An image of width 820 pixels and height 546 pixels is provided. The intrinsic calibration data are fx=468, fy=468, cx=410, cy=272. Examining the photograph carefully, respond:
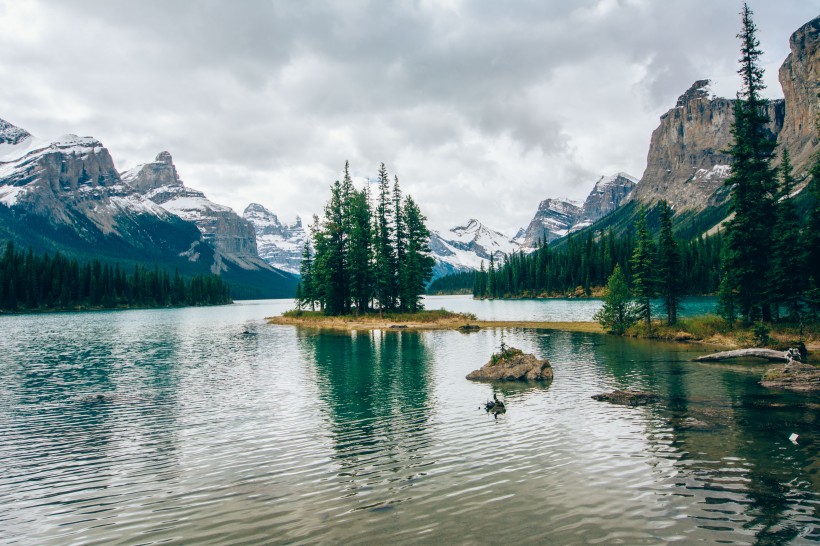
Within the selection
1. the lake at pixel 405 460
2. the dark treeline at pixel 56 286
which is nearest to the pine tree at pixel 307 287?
the lake at pixel 405 460

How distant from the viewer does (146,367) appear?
3934 centimetres

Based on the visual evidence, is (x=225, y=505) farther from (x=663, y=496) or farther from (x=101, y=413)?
(x=101, y=413)

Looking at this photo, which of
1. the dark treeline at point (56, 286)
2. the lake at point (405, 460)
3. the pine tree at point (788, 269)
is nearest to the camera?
the lake at point (405, 460)

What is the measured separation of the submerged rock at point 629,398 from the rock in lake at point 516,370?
627cm

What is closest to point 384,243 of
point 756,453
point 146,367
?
point 146,367

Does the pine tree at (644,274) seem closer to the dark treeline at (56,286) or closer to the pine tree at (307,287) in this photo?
the pine tree at (307,287)

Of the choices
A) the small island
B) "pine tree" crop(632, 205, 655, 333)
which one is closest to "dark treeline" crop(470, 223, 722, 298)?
→ "pine tree" crop(632, 205, 655, 333)

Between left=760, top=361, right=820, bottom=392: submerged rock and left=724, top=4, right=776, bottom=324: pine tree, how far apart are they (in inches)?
839

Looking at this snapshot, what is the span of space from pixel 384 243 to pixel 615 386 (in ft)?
218

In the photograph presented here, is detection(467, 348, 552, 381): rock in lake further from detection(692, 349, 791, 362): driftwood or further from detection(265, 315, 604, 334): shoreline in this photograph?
detection(265, 315, 604, 334): shoreline

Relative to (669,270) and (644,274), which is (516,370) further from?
(669,270)

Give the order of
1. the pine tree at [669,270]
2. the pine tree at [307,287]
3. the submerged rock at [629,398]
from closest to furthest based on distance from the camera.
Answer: the submerged rock at [629,398] → the pine tree at [669,270] → the pine tree at [307,287]

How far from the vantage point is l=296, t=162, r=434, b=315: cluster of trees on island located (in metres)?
86.5

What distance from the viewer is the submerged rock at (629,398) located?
2353cm
